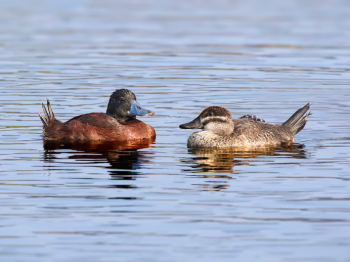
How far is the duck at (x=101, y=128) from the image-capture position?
12703 millimetres

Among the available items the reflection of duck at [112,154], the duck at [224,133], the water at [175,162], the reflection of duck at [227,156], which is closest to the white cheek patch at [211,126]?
the duck at [224,133]

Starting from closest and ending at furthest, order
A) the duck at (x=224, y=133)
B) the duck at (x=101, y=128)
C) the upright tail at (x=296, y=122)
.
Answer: the duck at (x=224, y=133) < the duck at (x=101, y=128) < the upright tail at (x=296, y=122)

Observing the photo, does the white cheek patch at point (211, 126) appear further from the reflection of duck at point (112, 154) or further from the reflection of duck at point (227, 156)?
the reflection of duck at point (112, 154)

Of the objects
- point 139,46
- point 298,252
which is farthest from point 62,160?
point 139,46

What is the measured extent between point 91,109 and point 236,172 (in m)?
6.02

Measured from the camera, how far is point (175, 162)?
10.7 m

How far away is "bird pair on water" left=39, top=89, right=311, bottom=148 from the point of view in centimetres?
1202

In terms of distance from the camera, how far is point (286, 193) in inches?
344

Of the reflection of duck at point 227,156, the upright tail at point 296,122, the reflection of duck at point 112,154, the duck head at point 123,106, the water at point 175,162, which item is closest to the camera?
the water at point 175,162

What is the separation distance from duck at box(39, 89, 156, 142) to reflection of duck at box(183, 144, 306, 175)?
4.81ft

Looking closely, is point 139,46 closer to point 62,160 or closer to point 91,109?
point 91,109

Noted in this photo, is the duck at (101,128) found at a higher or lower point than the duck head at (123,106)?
lower

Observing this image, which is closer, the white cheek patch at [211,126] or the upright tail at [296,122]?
the white cheek patch at [211,126]

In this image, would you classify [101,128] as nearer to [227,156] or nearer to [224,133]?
[224,133]
